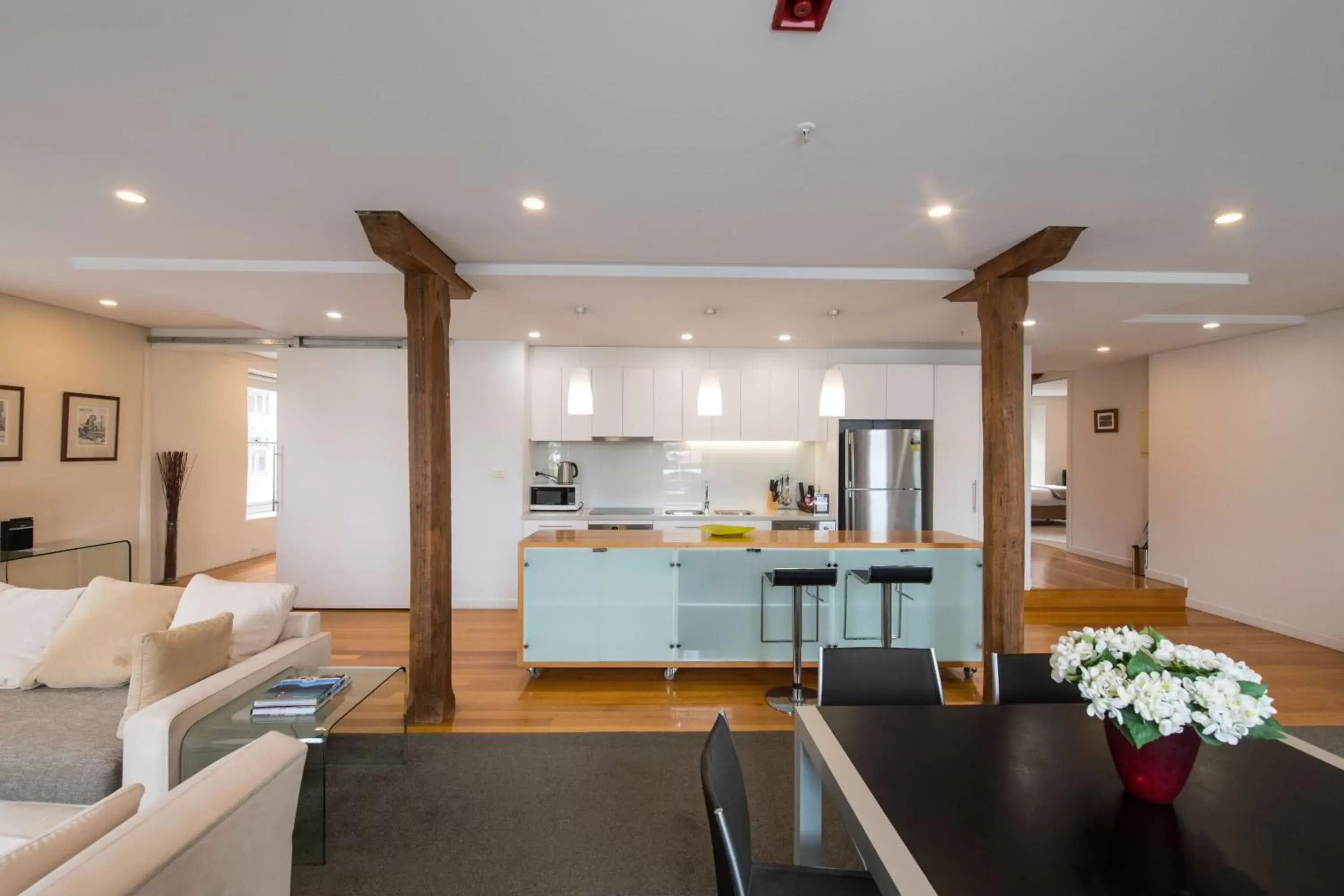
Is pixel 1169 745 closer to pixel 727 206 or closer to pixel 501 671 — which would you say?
pixel 727 206

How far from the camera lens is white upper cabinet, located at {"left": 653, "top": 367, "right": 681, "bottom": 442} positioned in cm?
571

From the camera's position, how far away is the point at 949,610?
3930 mm

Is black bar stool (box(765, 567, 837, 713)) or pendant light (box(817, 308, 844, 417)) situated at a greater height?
pendant light (box(817, 308, 844, 417))

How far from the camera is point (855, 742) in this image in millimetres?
1552

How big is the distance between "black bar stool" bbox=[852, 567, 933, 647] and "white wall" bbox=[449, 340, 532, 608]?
10.9 feet

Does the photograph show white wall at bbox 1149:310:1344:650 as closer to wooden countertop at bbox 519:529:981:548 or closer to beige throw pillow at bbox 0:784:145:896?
wooden countertop at bbox 519:529:981:548

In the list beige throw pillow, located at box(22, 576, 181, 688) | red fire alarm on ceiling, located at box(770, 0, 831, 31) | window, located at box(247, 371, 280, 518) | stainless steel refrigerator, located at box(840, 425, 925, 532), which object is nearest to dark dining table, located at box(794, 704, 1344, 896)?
red fire alarm on ceiling, located at box(770, 0, 831, 31)

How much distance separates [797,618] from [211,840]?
2.92m

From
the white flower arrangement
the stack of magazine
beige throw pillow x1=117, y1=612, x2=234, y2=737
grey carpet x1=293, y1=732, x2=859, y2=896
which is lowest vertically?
grey carpet x1=293, y1=732, x2=859, y2=896

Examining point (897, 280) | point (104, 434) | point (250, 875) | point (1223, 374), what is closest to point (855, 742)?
point (250, 875)

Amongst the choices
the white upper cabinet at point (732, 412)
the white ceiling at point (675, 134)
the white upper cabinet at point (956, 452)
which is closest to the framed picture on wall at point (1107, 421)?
the white upper cabinet at point (956, 452)

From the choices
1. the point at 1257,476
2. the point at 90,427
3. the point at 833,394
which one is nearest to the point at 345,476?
the point at 90,427

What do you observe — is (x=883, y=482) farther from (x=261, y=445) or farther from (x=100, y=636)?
(x=261, y=445)

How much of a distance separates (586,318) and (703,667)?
275 cm
